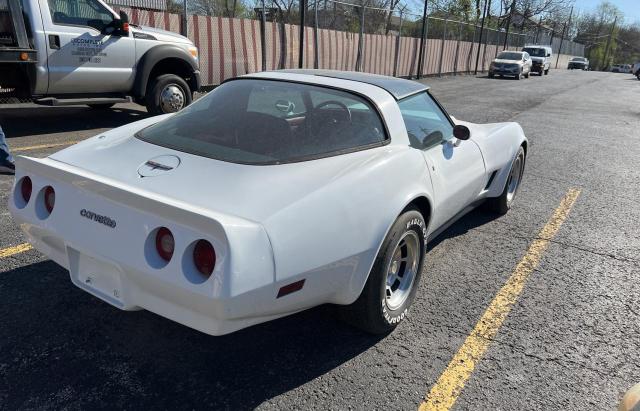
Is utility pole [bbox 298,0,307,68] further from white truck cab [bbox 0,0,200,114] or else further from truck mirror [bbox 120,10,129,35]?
truck mirror [bbox 120,10,129,35]

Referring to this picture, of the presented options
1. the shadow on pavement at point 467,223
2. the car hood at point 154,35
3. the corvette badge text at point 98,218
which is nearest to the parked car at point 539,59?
the car hood at point 154,35

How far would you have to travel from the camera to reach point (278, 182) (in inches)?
87.5

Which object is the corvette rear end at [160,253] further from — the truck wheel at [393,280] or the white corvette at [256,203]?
the truck wheel at [393,280]

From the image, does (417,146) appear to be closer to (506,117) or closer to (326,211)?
(326,211)

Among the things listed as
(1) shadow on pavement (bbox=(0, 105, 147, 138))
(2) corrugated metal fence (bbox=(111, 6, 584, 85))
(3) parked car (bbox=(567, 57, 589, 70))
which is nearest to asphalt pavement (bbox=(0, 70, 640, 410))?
(1) shadow on pavement (bbox=(0, 105, 147, 138))

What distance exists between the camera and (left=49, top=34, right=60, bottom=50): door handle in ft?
21.8

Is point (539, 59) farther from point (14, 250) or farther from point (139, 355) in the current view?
point (139, 355)

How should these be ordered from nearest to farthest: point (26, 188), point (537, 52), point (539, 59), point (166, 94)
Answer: point (26, 188), point (166, 94), point (539, 59), point (537, 52)

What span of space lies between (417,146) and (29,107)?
28.2 ft

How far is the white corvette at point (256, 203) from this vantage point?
1917mm

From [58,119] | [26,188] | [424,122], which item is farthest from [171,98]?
[26,188]

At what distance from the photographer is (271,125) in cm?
273

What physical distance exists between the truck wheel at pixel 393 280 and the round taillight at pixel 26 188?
1.72 m

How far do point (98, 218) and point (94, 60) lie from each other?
19.6 ft
